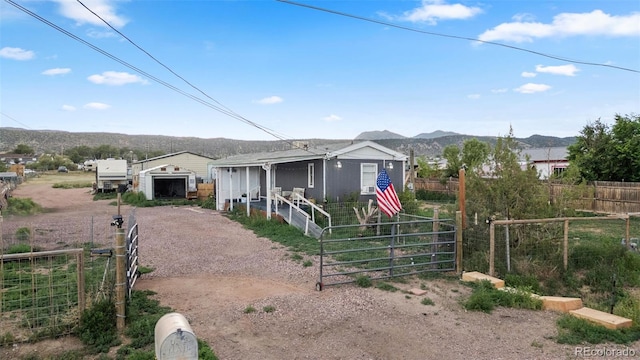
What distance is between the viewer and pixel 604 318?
5633 mm

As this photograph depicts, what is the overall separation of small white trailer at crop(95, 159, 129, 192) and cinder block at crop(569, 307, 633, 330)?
33015mm

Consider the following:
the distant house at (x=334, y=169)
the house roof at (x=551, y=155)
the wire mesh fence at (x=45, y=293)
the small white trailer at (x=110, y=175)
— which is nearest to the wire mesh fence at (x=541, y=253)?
the wire mesh fence at (x=45, y=293)

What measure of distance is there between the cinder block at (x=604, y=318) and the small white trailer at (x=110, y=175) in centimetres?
3301

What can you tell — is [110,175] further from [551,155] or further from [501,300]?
[551,155]

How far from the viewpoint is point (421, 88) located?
2303 cm

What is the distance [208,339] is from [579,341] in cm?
454

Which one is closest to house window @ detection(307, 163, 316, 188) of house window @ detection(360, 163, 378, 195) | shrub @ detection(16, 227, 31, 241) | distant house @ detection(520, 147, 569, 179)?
house window @ detection(360, 163, 378, 195)

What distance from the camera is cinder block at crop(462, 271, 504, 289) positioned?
716 centimetres

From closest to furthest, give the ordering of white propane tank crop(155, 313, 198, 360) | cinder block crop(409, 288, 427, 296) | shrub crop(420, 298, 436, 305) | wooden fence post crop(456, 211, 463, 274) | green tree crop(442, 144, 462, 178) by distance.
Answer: white propane tank crop(155, 313, 198, 360) < shrub crop(420, 298, 436, 305) < cinder block crop(409, 288, 427, 296) < wooden fence post crop(456, 211, 463, 274) < green tree crop(442, 144, 462, 178)

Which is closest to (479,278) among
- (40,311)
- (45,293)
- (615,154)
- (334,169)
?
(40,311)

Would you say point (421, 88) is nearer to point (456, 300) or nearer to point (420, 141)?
point (456, 300)

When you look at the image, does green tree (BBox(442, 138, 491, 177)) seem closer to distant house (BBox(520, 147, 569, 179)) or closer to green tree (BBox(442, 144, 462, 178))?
green tree (BBox(442, 144, 462, 178))

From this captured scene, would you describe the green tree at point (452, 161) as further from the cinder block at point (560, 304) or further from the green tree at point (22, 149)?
the green tree at point (22, 149)

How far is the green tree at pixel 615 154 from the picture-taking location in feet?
62.3
